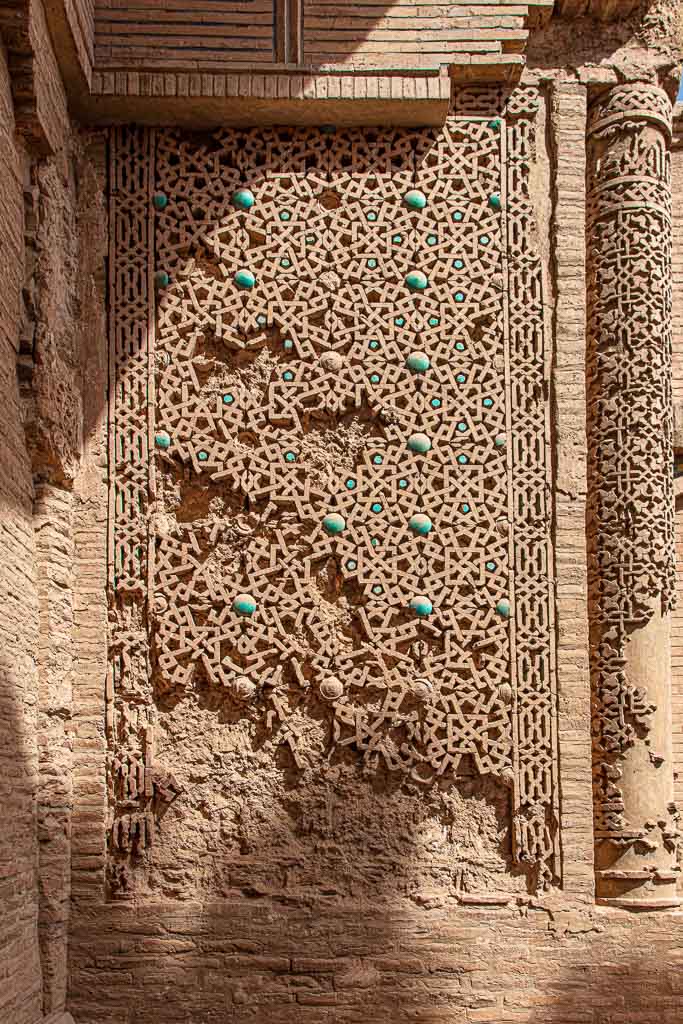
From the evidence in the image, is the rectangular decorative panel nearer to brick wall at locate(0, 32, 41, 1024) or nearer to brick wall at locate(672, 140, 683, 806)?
brick wall at locate(0, 32, 41, 1024)

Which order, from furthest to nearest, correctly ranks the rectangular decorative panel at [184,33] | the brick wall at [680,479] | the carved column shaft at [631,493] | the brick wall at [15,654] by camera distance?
the brick wall at [680,479] < the rectangular decorative panel at [184,33] < the carved column shaft at [631,493] < the brick wall at [15,654]

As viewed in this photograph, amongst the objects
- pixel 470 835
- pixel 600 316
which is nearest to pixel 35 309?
pixel 600 316

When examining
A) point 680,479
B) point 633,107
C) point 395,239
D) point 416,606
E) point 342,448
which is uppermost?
point 633,107

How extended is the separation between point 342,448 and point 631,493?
1.22 meters

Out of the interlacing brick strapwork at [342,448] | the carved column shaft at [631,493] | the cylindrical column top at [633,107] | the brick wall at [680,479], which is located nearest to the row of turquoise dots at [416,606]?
the interlacing brick strapwork at [342,448]

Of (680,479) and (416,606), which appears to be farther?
(680,479)

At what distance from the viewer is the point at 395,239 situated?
5.64m

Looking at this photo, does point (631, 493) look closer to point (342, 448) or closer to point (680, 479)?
point (680, 479)

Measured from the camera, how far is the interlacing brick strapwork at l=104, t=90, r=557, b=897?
17.6 feet

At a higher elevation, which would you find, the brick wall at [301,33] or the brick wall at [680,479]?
the brick wall at [301,33]

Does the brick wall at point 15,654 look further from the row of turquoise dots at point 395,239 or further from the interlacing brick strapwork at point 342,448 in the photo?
the row of turquoise dots at point 395,239

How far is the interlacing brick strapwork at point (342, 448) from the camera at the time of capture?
537 centimetres

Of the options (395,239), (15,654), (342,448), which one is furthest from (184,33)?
(15,654)

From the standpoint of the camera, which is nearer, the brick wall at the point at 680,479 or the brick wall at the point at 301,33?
the brick wall at the point at 301,33
